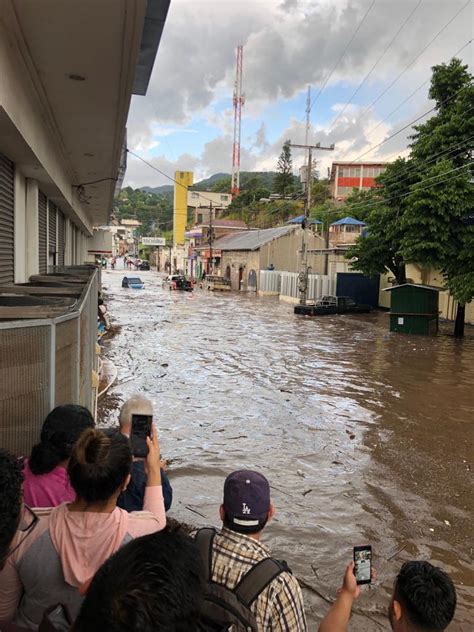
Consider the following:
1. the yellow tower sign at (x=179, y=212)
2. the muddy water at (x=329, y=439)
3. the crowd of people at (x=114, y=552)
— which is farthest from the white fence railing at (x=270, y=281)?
the yellow tower sign at (x=179, y=212)

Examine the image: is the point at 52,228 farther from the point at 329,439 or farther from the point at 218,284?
the point at 218,284

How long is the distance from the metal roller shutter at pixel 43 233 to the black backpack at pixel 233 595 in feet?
29.6

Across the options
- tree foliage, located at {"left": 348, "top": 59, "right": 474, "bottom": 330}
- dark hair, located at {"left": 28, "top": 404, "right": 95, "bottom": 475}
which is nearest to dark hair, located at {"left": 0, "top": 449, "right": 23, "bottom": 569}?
dark hair, located at {"left": 28, "top": 404, "right": 95, "bottom": 475}

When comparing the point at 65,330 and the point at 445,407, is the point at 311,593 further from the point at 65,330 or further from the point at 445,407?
the point at 445,407

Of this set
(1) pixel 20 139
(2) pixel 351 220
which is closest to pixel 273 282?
(2) pixel 351 220

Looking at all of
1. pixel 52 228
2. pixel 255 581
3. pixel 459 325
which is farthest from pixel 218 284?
pixel 255 581

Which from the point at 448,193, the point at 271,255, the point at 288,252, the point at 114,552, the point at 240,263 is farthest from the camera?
the point at 240,263

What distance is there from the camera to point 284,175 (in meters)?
76.1

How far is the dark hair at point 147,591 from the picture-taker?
1.08 metres

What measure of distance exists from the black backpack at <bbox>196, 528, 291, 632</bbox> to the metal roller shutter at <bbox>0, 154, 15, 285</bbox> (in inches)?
214

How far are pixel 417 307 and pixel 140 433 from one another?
59.3ft

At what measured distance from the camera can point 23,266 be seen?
7.75 m

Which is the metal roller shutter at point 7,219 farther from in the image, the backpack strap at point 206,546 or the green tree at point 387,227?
the green tree at point 387,227

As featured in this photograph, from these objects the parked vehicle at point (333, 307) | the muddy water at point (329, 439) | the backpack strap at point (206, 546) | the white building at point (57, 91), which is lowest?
the muddy water at point (329, 439)
